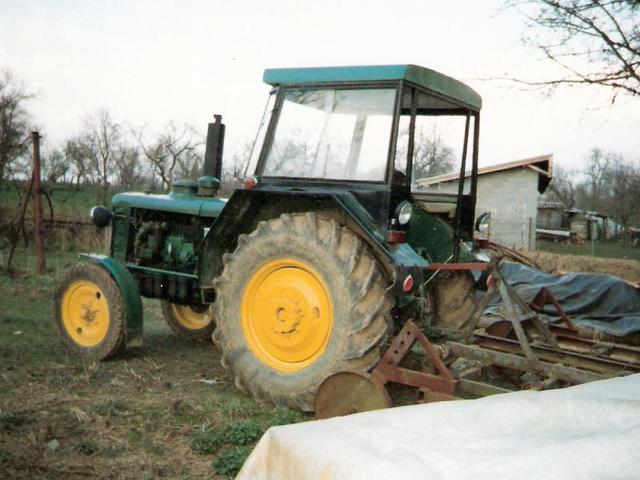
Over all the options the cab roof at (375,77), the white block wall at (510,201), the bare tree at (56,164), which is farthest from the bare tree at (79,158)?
the cab roof at (375,77)

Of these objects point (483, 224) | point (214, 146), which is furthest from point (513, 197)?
point (483, 224)

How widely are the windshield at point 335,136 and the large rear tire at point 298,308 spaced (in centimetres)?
55

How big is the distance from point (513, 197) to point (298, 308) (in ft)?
79.8

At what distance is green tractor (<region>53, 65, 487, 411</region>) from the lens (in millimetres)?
4129

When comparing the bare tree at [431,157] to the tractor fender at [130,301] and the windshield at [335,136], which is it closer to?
the windshield at [335,136]

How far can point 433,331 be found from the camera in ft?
16.3

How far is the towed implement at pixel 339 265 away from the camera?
4.01 m

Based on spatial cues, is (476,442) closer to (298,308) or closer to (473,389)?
(473,389)

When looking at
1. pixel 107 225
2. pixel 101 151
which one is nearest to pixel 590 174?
pixel 101 151

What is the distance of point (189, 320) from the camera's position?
6781 mm

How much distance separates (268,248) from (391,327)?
1062 mm

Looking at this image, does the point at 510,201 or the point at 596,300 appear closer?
the point at 596,300

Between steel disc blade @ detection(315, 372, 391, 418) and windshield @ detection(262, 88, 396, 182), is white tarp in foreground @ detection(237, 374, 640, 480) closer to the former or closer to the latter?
steel disc blade @ detection(315, 372, 391, 418)

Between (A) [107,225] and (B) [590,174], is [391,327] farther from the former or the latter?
(B) [590,174]
